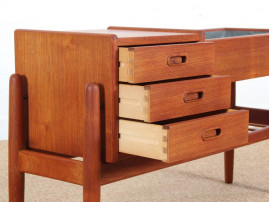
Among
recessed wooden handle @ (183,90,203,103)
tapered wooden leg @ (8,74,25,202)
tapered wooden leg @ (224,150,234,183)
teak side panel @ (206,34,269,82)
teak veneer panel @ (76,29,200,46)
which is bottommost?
tapered wooden leg @ (224,150,234,183)

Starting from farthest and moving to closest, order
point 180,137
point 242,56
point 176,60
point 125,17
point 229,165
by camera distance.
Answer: point 125,17 → point 229,165 → point 242,56 → point 176,60 → point 180,137

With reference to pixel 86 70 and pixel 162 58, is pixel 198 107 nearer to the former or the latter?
pixel 162 58

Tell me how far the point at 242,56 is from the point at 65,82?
709mm

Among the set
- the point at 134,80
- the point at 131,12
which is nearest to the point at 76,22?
the point at 131,12

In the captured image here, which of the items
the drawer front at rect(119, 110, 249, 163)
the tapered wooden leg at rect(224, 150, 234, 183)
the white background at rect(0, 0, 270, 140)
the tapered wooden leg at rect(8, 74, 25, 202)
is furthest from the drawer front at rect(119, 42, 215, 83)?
the white background at rect(0, 0, 270, 140)

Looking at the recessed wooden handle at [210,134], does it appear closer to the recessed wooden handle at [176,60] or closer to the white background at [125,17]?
the recessed wooden handle at [176,60]

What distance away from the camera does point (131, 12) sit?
362 cm

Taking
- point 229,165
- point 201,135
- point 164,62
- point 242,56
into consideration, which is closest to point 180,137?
point 201,135

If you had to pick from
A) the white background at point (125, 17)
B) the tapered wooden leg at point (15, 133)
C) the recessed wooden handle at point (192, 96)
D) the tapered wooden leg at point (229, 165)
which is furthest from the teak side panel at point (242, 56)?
the white background at point (125, 17)

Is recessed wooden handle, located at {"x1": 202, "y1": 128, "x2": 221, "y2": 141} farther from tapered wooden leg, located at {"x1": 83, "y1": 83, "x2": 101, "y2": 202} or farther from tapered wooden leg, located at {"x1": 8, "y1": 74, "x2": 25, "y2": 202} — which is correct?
tapered wooden leg, located at {"x1": 8, "y1": 74, "x2": 25, "y2": 202}

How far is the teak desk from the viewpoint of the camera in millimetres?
1518

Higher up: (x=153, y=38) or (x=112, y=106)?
(x=153, y=38)

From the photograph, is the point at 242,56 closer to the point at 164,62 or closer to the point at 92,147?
the point at 164,62

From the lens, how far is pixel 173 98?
61.7 inches
